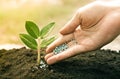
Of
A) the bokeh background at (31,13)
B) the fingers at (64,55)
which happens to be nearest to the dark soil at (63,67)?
the fingers at (64,55)

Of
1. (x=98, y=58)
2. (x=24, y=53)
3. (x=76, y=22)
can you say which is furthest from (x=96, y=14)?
(x=24, y=53)

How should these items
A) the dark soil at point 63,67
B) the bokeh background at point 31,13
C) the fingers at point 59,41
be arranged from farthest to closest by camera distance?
1. the bokeh background at point 31,13
2. the fingers at point 59,41
3. the dark soil at point 63,67

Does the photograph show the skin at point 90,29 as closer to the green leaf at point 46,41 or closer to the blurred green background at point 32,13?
the green leaf at point 46,41

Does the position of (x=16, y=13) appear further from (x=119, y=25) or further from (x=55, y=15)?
(x=119, y=25)

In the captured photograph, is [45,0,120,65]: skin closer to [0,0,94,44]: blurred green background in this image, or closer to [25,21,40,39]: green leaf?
[25,21,40,39]: green leaf

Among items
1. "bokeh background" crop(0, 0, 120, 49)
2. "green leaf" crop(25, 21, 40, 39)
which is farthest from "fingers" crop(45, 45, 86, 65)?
"bokeh background" crop(0, 0, 120, 49)

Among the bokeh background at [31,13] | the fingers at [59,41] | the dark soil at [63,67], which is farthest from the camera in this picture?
the bokeh background at [31,13]
